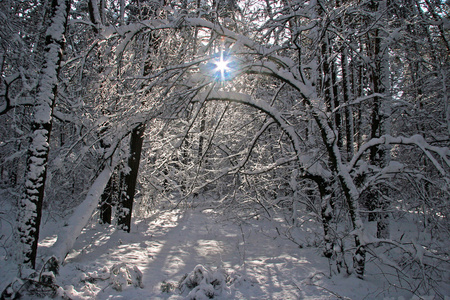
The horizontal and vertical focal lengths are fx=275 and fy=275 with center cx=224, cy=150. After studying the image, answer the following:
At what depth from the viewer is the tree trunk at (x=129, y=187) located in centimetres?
894

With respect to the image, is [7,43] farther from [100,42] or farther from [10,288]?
[10,288]

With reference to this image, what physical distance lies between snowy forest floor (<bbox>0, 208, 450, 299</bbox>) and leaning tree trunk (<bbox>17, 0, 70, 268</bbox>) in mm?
538

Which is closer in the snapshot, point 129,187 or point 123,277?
point 123,277

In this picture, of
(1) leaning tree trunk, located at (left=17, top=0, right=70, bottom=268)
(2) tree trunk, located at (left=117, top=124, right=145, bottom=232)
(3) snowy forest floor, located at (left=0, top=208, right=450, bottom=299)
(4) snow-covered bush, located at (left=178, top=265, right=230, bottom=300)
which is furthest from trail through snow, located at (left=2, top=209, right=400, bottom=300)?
(1) leaning tree trunk, located at (left=17, top=0, right=70, bottom=268)

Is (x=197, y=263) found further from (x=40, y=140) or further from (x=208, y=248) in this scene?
(x=40, y=140)

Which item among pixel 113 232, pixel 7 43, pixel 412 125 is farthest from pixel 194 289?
pixel 412 125

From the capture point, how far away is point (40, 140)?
482 centimetres

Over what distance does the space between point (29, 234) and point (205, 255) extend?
3899 millimetres

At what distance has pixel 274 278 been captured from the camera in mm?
5348

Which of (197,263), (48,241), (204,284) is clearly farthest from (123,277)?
(48,241)

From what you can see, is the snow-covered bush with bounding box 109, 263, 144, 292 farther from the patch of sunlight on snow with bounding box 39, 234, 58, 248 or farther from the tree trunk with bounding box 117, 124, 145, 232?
the tree trunk with bounding box 117, 124, 145, 232

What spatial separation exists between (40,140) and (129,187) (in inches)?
184

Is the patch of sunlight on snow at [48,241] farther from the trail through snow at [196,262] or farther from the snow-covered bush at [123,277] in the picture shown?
the snow-covered bush at [123,277]

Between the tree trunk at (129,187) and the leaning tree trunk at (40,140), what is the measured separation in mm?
4106
